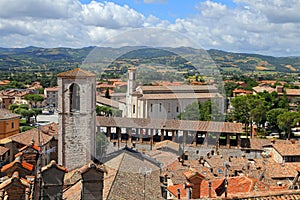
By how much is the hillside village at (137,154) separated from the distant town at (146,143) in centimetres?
2

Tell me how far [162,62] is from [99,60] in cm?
153

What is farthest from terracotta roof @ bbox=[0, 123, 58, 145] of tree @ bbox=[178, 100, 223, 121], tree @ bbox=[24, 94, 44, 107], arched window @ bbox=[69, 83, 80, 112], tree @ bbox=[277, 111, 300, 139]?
tree @ bbox=[24, 94, 44, 107]

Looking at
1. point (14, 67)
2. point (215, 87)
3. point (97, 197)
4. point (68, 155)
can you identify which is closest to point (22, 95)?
point (68, 155)

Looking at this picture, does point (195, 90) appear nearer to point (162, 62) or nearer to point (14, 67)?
point (162, 62)

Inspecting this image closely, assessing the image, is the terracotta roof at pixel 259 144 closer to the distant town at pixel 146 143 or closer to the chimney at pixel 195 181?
the distant town at pixel 146 143

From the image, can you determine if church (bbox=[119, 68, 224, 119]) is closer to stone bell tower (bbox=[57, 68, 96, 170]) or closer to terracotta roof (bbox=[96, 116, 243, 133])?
terracotta roof (bbox=[96, 116, 243, 133])

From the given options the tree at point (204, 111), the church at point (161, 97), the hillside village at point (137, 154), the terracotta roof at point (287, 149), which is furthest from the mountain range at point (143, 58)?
the terracotta roof at point (287, 149)

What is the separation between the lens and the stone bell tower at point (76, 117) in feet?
42.5

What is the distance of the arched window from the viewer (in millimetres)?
13164

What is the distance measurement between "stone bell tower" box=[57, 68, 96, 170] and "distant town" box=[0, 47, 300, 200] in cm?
4

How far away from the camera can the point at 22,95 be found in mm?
46781

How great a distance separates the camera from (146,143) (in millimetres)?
22844

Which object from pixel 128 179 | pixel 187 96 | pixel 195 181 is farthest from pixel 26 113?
pixel 195 181

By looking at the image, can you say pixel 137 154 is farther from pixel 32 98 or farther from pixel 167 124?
pixel 32 98
